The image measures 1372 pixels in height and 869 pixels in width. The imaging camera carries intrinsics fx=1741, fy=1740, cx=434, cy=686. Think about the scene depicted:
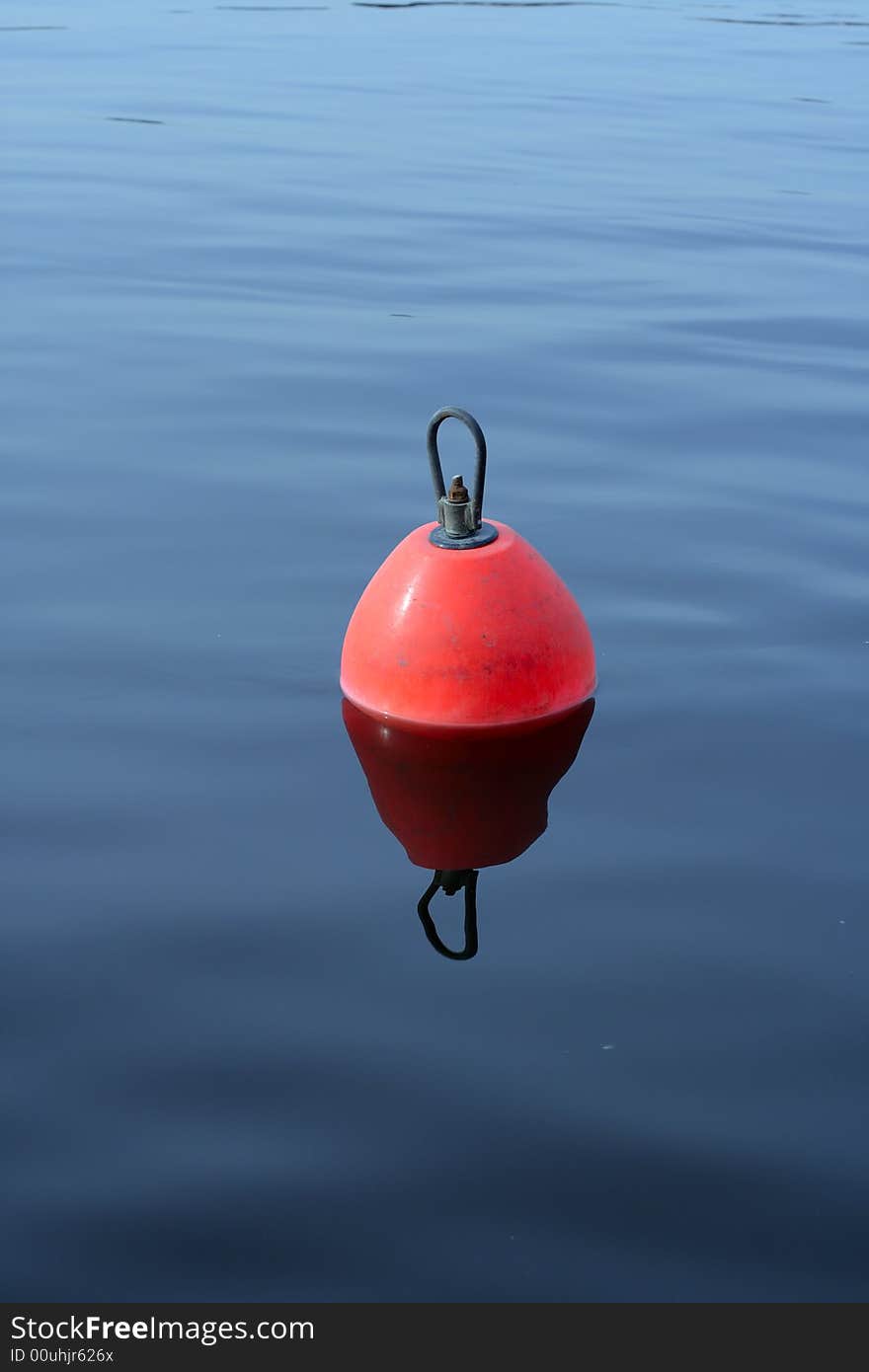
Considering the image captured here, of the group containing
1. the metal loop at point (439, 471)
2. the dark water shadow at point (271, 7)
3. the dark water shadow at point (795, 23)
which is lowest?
the metal loop at point (439, 471)

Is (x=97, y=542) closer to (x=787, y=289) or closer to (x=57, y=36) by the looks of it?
(x=787, y=289)

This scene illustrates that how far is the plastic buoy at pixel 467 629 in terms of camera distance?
15.6 ft

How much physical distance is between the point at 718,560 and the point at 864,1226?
348 centimetres

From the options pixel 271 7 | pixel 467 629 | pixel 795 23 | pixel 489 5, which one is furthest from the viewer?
pixel 489 5

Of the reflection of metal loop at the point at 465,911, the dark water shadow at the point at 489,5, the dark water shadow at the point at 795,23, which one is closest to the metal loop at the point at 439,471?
the reflection of metal loop at the point at 465,911

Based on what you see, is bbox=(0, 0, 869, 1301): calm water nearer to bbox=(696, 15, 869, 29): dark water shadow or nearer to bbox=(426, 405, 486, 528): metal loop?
bbox=(426, 405, 486, 528): metal loop

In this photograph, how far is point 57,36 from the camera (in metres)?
23.3

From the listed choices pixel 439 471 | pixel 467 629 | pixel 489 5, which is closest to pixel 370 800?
pixel 467 629

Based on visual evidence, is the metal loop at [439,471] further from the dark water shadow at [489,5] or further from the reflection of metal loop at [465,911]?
the dark water shadow at [489,5]

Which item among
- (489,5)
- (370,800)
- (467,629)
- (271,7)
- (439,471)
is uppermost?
(489,5)

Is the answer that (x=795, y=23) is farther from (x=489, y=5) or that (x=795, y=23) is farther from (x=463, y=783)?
(x=463, y=783)

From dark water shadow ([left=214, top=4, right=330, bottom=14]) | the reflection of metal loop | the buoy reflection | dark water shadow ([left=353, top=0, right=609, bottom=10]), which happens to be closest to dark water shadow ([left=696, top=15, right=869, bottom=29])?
dark water shadow ([left=353, top=0, right=609, bottom=10])

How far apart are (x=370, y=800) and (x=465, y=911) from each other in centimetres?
59

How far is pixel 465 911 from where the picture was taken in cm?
412
